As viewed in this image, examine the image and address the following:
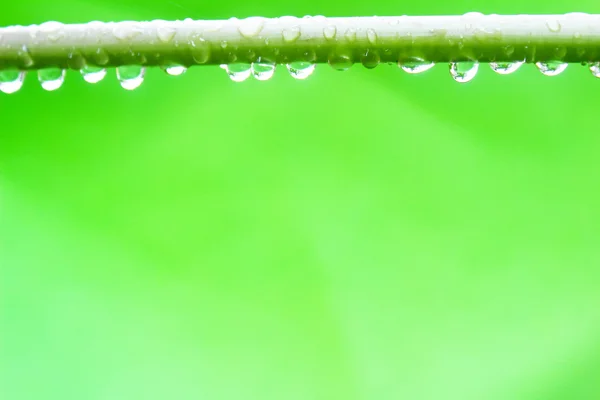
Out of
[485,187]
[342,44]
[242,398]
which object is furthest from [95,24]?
[485,187]

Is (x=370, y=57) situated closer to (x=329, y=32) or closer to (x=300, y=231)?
(x=329, y=32)

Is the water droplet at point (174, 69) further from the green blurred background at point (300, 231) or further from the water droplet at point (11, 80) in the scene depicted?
the green blurred background at point (300, 231)

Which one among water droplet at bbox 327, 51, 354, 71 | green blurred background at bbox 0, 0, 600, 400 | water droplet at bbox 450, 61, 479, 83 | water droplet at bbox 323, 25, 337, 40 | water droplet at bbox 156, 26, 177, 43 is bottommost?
water droplet at bbox 327, 51, 354, 71

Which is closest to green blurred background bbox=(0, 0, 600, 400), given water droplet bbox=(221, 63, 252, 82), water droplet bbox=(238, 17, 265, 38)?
water droplet bbox=(221, 63, 252, 82)

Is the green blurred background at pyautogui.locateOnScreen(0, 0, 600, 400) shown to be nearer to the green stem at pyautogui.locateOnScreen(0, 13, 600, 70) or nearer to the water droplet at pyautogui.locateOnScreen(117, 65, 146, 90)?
the water droplet at pyautogui.locateOnScreen(117, 65, 146, 90)

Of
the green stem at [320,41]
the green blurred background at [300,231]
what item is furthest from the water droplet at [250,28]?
the green blurred background at [300,231]

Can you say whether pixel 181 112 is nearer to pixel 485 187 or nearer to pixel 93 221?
pixel 93 221
